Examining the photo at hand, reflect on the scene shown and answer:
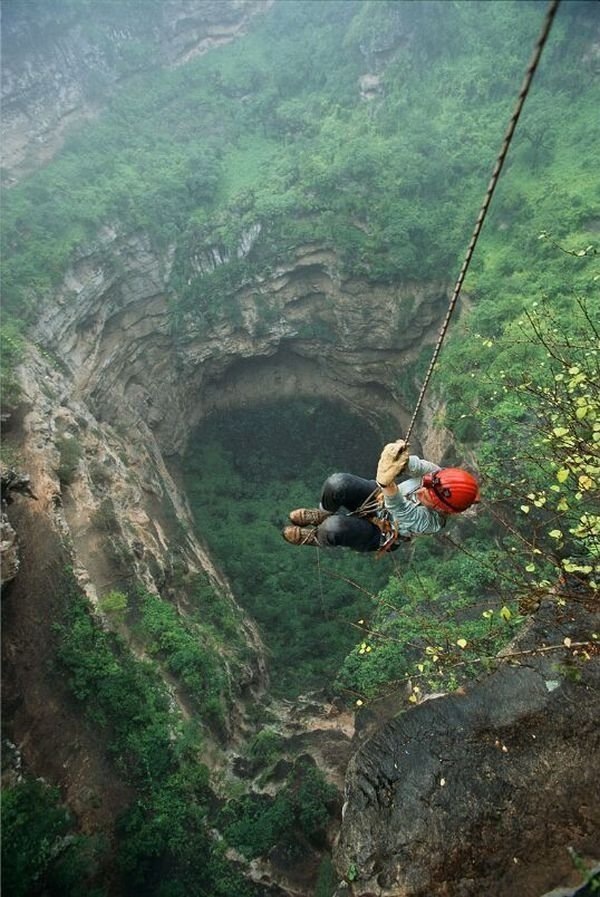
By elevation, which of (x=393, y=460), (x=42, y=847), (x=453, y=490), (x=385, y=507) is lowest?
(x=42, y=847)

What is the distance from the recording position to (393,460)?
451cm

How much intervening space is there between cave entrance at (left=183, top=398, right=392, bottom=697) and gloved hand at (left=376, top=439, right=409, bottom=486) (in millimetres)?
7164

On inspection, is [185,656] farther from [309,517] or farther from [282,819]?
[309,517]

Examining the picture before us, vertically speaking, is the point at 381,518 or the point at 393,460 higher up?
the point at 393,460

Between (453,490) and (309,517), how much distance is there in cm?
191

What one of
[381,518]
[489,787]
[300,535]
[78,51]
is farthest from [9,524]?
[78,51]

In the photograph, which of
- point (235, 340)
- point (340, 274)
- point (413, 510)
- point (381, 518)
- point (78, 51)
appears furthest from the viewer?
point (78, 51)

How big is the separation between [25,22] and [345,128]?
1240 cm

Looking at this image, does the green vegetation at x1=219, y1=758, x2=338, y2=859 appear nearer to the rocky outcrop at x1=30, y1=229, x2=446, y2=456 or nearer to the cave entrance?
the cave entrance

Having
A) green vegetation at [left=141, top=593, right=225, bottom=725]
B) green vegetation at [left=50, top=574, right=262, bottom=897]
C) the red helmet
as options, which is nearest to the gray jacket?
the red helmet

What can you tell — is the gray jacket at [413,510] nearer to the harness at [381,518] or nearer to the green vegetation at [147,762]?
the harness at [381,518]

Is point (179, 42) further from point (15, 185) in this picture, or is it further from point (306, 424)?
point (306, 424)

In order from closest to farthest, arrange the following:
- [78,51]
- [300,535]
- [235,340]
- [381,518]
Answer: [381,518]
[300,535]
[235,340]
[78,51]

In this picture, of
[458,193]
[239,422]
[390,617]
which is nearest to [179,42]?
[458,193]
